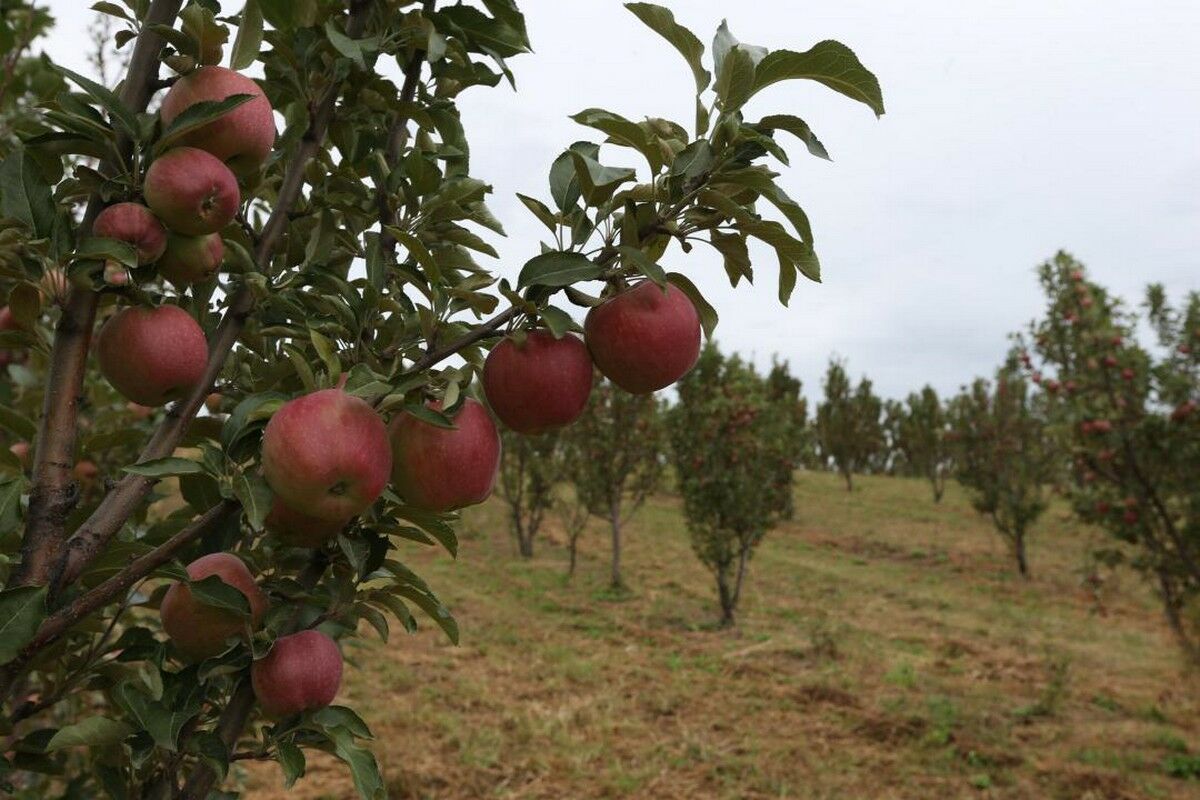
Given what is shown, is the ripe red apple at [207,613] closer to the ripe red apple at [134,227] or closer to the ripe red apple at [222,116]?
the ripe red apple at [134,227]

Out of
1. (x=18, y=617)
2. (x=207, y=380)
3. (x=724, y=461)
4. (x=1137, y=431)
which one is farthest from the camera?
(x=724, y=461)

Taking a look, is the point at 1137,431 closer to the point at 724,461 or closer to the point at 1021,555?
the point at 724,461

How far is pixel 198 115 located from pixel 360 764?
2.50 feet

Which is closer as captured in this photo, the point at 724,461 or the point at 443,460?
the point at 443,460

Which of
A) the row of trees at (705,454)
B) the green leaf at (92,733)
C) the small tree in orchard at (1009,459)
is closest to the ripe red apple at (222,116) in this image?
the green leaf at (92,733)

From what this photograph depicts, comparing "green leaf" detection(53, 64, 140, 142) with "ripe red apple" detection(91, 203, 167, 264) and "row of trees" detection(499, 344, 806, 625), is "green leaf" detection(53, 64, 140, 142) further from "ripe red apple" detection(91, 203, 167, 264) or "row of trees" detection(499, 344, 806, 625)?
"row of trees" detection(499, 344, 806, 625)

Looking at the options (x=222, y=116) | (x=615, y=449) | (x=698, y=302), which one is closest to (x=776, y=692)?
(x=615, y=449)

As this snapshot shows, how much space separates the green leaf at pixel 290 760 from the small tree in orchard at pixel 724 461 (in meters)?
9.10

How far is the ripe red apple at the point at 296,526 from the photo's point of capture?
3.11 ft

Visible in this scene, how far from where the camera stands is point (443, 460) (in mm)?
925

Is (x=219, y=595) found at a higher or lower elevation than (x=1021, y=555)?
higher

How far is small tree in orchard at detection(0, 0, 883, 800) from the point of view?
34.7 inches

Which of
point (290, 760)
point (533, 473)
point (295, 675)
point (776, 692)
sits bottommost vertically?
point (776, 692)

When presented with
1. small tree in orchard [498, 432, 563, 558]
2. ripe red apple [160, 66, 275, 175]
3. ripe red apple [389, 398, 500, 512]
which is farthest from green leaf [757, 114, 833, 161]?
small tree in orchard [498, 432, 563, 558]
